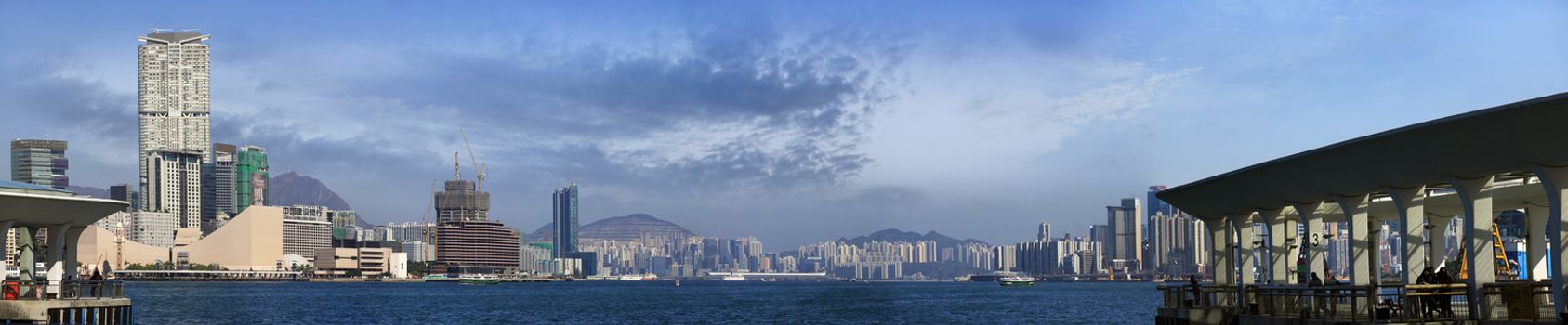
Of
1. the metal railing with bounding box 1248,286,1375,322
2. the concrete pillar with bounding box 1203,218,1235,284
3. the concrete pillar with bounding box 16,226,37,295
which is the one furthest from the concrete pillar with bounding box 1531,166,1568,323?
the concrete pillar with bounding box 16,226,37,295

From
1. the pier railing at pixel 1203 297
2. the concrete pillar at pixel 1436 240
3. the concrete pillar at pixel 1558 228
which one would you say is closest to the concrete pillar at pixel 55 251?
the pier railing at pixel 1203 297

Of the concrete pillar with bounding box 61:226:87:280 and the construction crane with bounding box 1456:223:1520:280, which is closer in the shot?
the construction crane with bounding box 1456:223:1520:280

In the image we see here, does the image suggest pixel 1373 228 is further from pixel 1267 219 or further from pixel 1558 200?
pixel 1558 200

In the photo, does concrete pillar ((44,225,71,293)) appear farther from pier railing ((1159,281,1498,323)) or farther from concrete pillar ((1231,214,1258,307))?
concrete pillar ((1231,214,1258,307))

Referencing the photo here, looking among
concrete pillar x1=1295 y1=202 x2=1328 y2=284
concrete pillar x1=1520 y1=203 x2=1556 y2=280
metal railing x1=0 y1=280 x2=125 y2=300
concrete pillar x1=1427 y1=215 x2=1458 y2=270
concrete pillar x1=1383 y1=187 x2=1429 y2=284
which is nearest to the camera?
concrete pillar x1=1383 y1=187 x2=1429 y2=284

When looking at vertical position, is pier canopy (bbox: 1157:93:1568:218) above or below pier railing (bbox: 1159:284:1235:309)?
above

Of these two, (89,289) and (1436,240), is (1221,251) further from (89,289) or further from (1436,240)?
(89,289)

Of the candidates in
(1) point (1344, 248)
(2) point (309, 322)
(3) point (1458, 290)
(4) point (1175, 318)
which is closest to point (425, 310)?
(2) point (309, 322)
